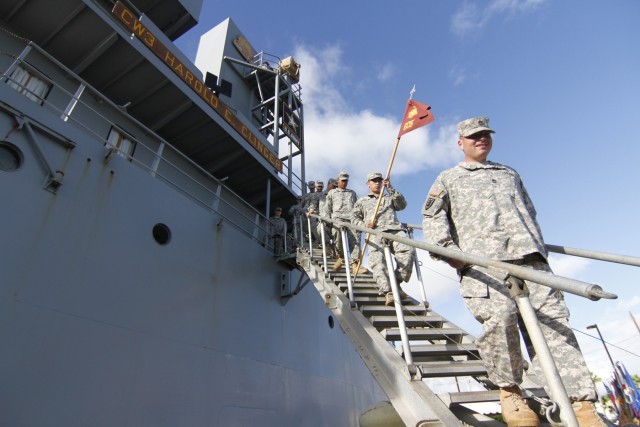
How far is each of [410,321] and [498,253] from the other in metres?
1.84

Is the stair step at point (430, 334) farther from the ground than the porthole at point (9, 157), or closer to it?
closer to it

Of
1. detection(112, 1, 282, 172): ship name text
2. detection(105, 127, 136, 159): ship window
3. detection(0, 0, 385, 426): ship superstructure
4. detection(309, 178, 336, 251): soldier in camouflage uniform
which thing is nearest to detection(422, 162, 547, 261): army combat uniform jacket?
detection(0, 0, 385, 426): ship superstructure

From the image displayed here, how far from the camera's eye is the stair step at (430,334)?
3.06m

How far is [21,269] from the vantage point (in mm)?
2693

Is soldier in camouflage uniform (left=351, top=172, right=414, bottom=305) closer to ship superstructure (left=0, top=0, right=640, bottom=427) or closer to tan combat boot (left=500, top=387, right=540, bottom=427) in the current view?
ship superstructure (left=0, top=0, right=640, bottom=427)

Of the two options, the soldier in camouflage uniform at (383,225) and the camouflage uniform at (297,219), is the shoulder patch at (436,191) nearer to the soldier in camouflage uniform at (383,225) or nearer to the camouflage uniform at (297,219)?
the soldier in camouflage uniform at (383,225)

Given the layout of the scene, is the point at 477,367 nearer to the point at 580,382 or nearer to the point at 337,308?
the point at 580,382

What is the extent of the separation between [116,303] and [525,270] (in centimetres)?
335

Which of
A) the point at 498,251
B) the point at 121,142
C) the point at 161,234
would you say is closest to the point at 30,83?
the point at 121,142

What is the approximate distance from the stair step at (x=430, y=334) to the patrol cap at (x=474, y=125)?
1.78 m

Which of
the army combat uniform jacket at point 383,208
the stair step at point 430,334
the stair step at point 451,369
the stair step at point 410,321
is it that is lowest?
the stair step at point 451,369

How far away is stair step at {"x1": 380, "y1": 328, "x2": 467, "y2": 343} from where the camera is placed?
10.0 ft

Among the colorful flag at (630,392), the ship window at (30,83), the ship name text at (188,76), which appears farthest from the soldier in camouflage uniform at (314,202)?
the colorful flag at (630,392)

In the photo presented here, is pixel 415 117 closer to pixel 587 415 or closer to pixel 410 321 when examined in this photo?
pixel 410 321
